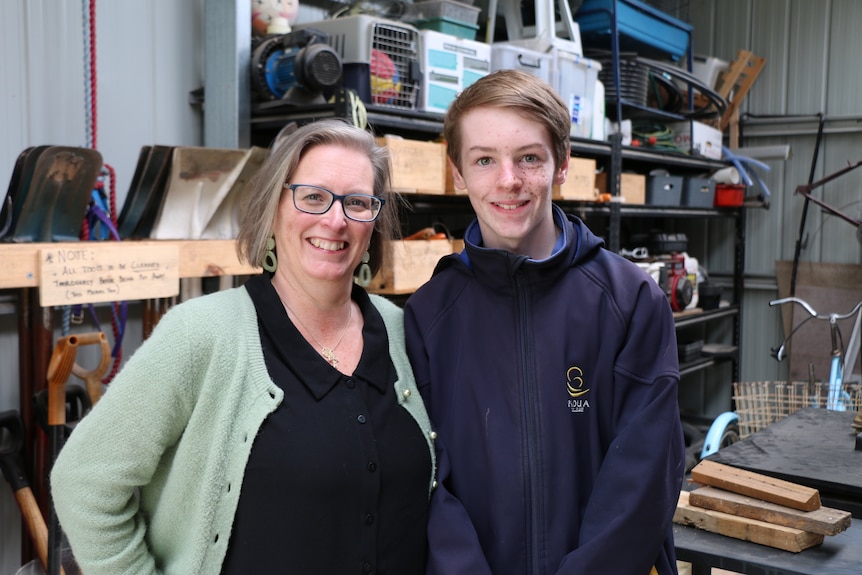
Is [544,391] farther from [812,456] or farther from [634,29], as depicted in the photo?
[634,29]

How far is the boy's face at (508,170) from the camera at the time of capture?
1.36 metres

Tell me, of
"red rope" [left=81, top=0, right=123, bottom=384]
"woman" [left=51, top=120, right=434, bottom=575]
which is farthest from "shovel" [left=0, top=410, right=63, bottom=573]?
"woman" [left=51, top=120, right=434, bottom=575]

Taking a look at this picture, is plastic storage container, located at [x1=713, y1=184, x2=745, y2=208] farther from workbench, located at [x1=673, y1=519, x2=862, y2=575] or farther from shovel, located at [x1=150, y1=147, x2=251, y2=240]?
workbench, located at [x1=673, y1=519, x2=862, y2=575]

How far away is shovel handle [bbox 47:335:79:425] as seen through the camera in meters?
2.14

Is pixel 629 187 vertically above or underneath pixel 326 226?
above

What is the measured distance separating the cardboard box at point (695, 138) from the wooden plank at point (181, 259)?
3371 mm

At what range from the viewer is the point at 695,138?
Answer: 504 centimetres

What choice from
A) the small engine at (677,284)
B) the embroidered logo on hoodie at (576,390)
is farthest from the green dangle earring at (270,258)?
the small engine at (677,284)

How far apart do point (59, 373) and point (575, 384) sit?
1472 millimetres

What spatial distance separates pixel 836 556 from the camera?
5.57ft

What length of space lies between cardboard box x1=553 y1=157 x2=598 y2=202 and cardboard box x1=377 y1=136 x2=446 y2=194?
0.82m

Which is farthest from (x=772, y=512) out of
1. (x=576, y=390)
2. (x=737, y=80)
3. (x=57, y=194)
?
(x=737, y=80)

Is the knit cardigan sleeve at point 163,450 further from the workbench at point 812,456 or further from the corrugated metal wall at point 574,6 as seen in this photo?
the corrugated metal wall at point 574,6

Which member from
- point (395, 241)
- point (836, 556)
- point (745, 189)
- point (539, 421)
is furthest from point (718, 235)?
point (539, 421)
